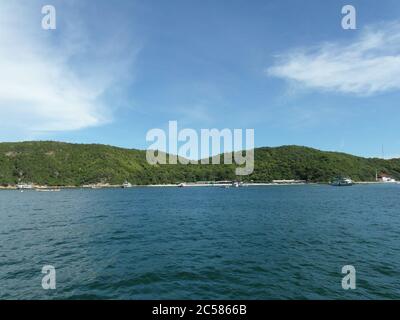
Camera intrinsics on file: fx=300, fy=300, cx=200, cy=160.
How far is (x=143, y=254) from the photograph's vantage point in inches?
1256

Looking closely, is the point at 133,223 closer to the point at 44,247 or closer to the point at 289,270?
the point at 44,247

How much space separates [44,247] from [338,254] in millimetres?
32534

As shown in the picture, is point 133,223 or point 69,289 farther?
point 133,223

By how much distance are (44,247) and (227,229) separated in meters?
25.6

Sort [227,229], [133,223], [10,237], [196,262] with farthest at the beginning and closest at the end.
Result: 1. [133,223]
2. [227,229]
3. [10,237]
4. [196,262]

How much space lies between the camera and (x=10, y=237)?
41.1m

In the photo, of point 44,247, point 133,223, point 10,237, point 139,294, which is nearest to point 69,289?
point 139,294
